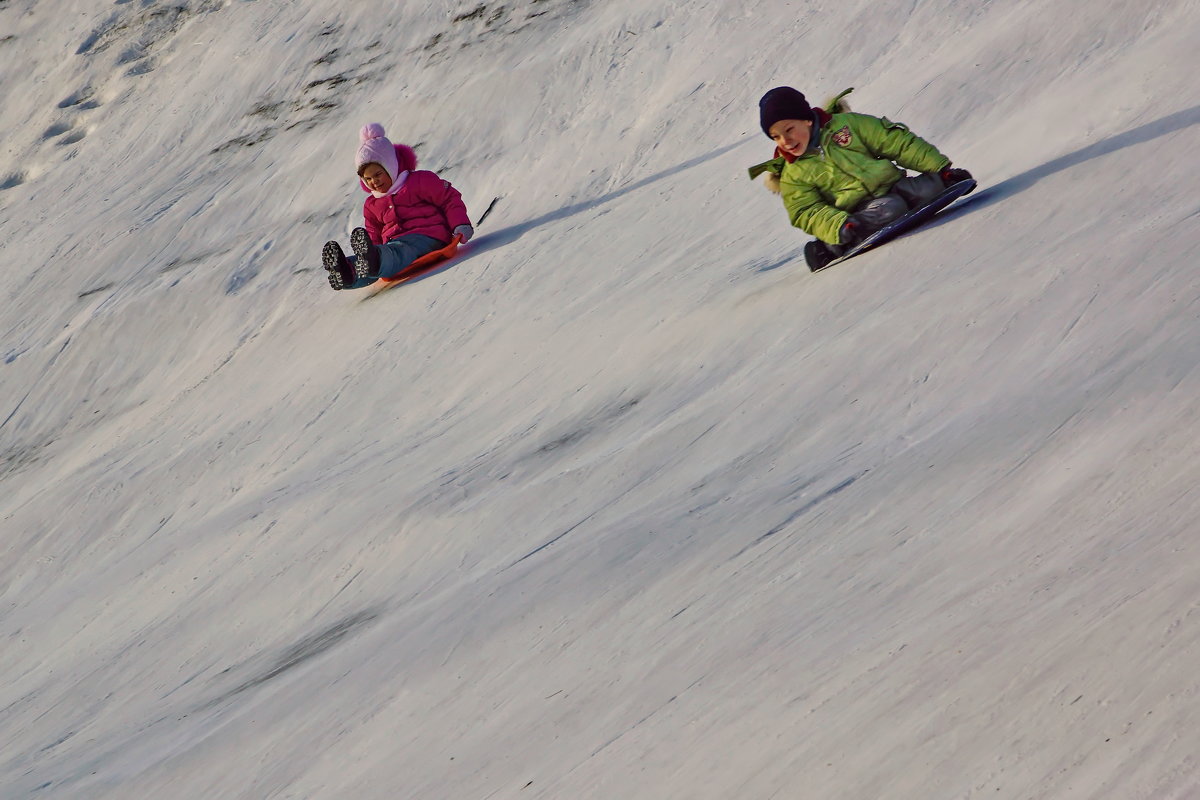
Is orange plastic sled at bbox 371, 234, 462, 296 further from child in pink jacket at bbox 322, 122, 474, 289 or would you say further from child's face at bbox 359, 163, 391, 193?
child's face at bbox 359, 163, 391, 193

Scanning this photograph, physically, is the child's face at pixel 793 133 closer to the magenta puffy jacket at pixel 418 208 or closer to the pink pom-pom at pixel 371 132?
the magenta puffy jacket at pixel 418 208

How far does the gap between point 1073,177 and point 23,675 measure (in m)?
4.13

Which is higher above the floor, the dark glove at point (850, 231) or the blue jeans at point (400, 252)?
the blue jeans at point (400, 252)

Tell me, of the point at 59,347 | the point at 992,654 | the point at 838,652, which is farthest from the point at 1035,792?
the point at 59,347

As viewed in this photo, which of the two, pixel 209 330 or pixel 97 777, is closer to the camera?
pixel 97 777

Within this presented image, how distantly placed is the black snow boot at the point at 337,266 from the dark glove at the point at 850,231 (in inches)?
131

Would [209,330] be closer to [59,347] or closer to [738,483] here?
[59,347]

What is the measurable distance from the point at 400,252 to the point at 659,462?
12.5 feet

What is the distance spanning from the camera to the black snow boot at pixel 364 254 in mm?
7355

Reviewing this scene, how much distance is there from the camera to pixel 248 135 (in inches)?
425

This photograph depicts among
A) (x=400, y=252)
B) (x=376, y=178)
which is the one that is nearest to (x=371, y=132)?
(x=376, y=178)

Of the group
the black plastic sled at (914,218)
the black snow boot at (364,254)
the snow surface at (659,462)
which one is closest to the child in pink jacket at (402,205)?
the black snow boot at (364,254)

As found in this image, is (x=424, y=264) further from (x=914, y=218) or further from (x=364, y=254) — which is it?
(x=914, y=218)

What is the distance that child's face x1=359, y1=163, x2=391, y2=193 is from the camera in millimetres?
7832
